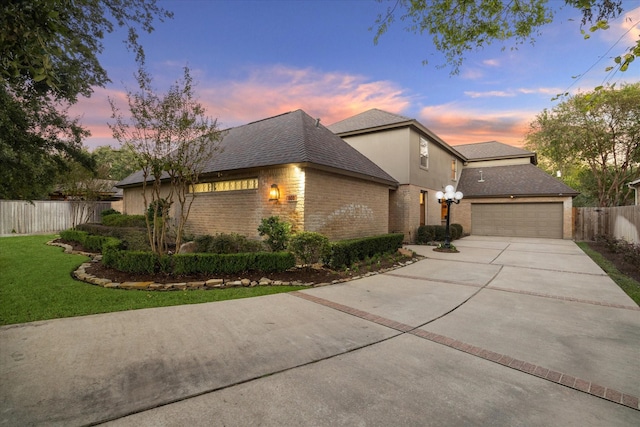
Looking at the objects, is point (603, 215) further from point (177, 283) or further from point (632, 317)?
point (177, 283)

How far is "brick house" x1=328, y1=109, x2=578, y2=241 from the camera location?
48.9 feet

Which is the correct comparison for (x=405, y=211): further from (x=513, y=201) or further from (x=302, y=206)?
(x=513, y=201)

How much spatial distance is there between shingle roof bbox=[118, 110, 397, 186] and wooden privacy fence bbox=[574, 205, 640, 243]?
358 inches

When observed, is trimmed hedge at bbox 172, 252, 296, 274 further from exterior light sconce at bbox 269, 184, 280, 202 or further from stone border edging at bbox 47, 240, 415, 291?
exterior light sconce at bbox 269, 184, 280, 202

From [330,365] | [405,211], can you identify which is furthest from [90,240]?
[405,211]

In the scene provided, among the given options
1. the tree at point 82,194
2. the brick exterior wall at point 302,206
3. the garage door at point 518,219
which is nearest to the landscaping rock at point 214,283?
the brick exterior wall at point 302,206

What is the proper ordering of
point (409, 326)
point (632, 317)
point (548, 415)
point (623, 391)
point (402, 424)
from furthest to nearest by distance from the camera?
point (632, 317)
point (409, 326)
point (623, 391)
point (548, 415)
point (402, 424)

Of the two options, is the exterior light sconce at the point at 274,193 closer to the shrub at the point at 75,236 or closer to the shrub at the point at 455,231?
the shrub at the point at 75,236

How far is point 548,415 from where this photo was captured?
2254 millimetres

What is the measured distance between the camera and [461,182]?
22094mm

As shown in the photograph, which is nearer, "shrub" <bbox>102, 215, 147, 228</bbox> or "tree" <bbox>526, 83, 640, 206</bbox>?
"shrub" <bbox>102, 215, 147, 228</bbox>

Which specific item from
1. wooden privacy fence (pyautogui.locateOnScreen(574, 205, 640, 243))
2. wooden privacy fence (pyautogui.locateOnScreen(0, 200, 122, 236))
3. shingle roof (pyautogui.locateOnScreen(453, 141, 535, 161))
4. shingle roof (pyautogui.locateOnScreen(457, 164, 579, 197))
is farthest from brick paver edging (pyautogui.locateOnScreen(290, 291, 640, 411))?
shingle roof (pyautogui.locateOnScreen(453, 141, 535, 161))

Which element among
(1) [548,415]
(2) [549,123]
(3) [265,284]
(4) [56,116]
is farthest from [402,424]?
(2) [549,123]

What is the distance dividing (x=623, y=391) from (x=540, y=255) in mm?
10456
